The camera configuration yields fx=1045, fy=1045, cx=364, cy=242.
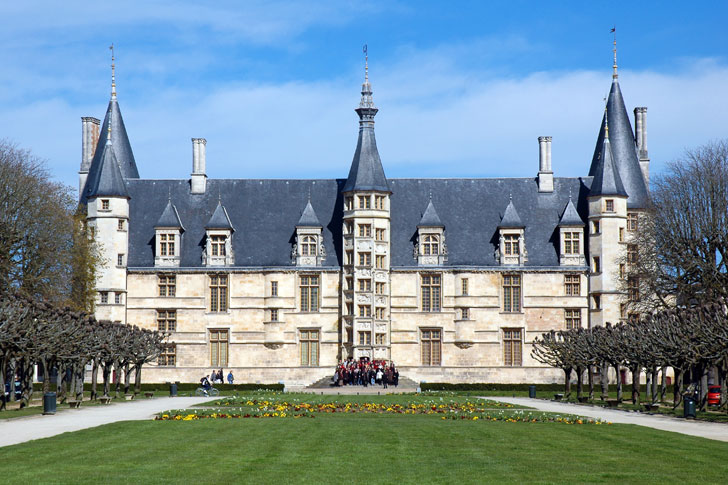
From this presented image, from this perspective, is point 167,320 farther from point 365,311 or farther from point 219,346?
point 365,311

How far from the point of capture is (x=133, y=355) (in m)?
50.8

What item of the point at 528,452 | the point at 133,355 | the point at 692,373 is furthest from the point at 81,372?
the point at 692,373

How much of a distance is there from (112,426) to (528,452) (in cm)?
1205

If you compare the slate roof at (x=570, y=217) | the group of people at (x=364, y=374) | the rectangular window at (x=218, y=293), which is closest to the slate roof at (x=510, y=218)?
the slate roof at (x=570, y=217)

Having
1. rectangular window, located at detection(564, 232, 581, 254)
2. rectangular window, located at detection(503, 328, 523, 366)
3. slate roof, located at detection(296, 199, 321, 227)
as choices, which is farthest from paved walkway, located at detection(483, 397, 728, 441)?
slate roof, located at detection(296, 199, 321, 227)

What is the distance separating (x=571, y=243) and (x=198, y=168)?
2505 centimetres

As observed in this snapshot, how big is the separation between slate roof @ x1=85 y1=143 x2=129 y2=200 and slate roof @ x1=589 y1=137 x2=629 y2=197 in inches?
1175

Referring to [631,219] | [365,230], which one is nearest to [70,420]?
[365,230]

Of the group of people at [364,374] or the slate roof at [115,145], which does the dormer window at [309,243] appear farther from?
the slate roof at [115,145]

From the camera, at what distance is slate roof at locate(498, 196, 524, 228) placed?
66.6 metres

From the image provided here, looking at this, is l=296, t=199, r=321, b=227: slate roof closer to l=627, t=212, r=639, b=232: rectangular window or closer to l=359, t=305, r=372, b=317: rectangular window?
l=359, t=305, r=372, b=317: rectangular window

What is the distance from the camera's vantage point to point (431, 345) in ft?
216

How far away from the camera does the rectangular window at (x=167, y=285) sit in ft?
217

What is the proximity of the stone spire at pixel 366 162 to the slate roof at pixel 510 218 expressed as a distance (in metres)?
7.63
